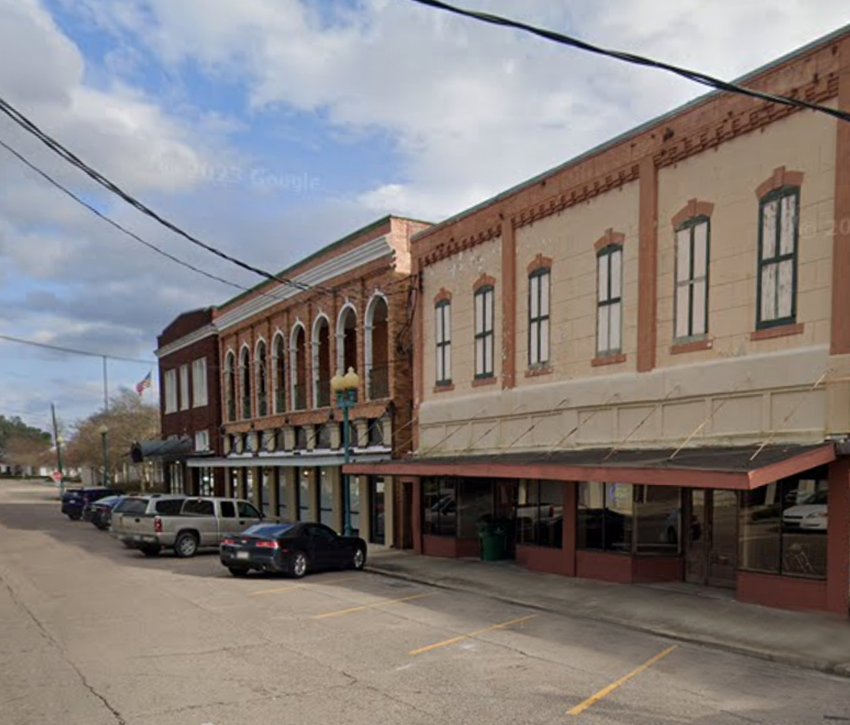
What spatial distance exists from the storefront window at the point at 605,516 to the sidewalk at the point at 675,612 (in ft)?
2.88

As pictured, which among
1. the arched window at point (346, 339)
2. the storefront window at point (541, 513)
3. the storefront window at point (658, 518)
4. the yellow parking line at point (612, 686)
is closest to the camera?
the yellow parking line at point (612, 686)

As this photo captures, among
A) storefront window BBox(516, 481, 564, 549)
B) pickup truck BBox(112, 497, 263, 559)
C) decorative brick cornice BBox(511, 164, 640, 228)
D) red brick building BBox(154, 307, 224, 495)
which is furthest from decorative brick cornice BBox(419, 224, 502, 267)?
red brick building BBox(154, 307, 224, 495)

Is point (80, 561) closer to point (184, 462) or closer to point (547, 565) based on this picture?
point (547, 565)

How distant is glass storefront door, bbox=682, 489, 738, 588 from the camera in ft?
46.9

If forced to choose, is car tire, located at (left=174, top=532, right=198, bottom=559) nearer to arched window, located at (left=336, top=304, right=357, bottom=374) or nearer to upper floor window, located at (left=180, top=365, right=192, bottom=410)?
arched window, located at (left=336, top=304, right=357, bottom=374)

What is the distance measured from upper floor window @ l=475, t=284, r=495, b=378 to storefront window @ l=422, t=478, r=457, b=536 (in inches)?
132

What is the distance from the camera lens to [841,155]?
12.1 m

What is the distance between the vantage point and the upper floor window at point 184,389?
42.8 metres

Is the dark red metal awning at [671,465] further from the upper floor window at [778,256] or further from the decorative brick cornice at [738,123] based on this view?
the decorative brick cornice at [738,123]

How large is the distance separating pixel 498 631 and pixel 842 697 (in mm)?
4696

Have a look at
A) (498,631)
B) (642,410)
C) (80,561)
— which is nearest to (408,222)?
(642,410)

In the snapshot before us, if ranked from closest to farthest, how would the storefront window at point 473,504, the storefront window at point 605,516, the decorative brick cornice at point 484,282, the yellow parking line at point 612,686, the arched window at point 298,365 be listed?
1. the yellow parking line at point 612,686
2. the storefront window at point 605,516
3. the decorative brick cornice at point 484,282
4. the storefront window at point 473,504
5. the arched window at point 298,365

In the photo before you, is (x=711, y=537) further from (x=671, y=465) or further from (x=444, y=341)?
(x=444, y=341)

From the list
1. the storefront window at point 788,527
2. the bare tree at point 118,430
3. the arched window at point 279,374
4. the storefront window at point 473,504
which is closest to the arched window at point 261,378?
the arched window at point 279,374
